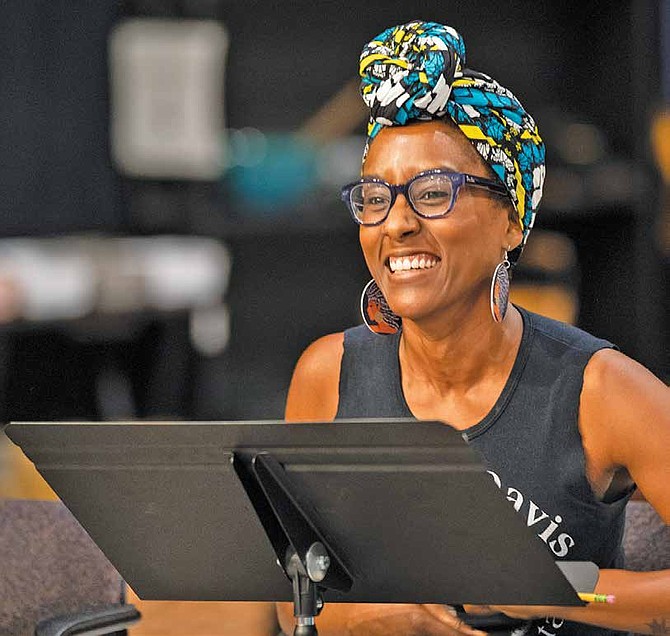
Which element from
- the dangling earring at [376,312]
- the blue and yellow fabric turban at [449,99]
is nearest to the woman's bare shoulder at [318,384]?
the dangling earring at [376,312]

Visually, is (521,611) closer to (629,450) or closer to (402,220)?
(629,450)

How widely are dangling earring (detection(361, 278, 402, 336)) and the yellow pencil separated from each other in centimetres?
51

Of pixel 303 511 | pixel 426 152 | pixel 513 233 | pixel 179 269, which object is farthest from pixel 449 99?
pixel 179 269

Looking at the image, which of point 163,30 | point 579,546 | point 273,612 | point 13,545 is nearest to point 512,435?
point 579,546

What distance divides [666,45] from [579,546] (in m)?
2.35

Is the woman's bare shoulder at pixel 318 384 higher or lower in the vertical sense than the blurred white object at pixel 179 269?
higher

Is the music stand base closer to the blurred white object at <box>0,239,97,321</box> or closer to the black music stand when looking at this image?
the black music stand

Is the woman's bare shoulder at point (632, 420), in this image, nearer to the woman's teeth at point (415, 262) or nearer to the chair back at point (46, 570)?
the woman's teeth at point (415, 262)

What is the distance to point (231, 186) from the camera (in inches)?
170

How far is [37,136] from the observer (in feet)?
14.3

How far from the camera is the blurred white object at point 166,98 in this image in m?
4.25

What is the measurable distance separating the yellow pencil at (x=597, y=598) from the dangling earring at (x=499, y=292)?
395 mm

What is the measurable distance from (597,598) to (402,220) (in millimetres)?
568

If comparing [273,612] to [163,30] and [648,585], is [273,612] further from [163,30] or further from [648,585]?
[163,30]
